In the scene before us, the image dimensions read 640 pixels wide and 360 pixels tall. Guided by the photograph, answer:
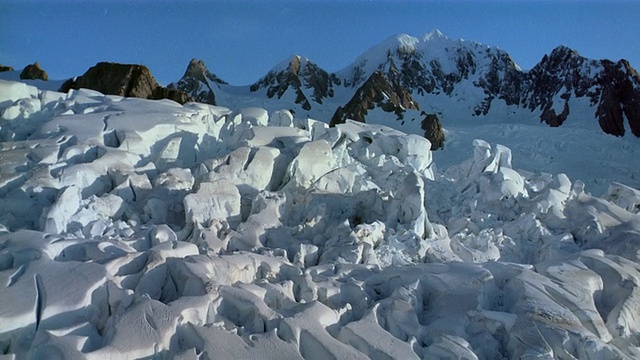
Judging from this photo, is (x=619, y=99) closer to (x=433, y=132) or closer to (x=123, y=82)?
(x=433, y=132)

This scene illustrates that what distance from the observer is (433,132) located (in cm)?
3144

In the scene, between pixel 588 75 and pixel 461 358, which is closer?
pixel 461 358

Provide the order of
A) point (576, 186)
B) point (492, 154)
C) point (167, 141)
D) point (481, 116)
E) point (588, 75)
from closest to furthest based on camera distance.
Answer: point (167, 141), point (576, 186), point (492, 154), point (588, 75), point (481, 116)

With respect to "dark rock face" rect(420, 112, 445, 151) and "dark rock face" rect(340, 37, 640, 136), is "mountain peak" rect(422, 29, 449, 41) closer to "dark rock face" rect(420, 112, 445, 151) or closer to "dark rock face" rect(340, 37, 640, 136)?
"dark rock face" rect(340, 37, 640, 136)

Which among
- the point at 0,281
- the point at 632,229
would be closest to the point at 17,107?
the point at 0,281

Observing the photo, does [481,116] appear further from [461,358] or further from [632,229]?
[461,358]

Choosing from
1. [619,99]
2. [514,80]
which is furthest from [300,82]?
[619,99]

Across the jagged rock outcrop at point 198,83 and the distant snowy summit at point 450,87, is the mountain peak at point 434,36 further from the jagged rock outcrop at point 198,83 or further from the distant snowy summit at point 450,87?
the jagged rock outcrop at point 198,83

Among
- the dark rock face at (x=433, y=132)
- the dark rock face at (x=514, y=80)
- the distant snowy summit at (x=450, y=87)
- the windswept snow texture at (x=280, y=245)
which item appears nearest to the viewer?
the windswept snow texture at (x=280, y=245)

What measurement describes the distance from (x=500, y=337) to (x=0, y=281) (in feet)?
15.7

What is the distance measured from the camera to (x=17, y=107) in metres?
10.1

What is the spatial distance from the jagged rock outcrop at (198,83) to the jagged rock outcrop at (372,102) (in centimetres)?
1100

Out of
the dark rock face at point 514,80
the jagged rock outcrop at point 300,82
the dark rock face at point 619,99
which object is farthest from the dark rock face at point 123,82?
the dark rock face at point 619,99

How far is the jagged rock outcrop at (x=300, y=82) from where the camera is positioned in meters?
45.0
